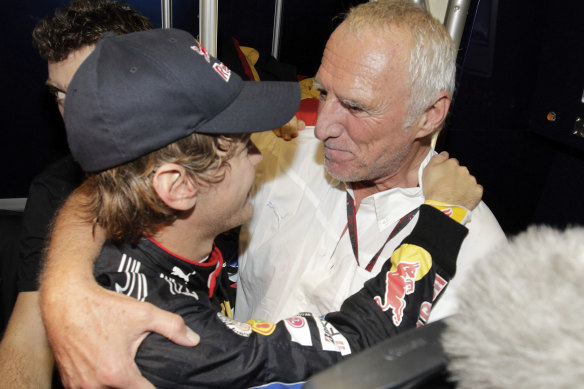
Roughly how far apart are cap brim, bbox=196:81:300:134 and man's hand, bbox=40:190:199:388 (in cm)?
51

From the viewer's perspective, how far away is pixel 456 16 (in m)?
2.02

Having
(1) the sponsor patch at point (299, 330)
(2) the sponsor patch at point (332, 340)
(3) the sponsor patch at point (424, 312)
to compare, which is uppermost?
(3) the sponsor patch at point (424, 312)

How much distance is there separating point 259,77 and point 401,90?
218 cm

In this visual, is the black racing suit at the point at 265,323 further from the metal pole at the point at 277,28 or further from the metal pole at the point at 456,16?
the metal pole at the point at 277,28

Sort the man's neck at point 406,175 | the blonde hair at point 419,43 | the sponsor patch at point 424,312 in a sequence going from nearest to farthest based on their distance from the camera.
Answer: the sponsor patch at point 424,312 < the blonde hair at point 419,43 < the man's neck at point 406,175

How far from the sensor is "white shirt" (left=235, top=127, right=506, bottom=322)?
5.19ft

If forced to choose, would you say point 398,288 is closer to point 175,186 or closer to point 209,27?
point 175,186

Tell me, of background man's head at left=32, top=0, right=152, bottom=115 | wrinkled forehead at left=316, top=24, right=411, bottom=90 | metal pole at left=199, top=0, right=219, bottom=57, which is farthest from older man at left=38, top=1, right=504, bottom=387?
metal pole at left=199, top=0, right=219, bottom=57

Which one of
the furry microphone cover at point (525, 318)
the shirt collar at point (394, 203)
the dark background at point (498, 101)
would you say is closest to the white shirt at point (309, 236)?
the shirt collar at point (394, 203)

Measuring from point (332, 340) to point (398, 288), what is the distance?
24 centimetres

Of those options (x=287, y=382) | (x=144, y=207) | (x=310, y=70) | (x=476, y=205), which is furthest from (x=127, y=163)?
(x=310, y=70)

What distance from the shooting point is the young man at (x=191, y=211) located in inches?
44.4

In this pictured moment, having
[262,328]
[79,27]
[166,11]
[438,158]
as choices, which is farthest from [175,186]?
[166,11]

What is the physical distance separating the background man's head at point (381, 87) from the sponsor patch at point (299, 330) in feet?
2.18
